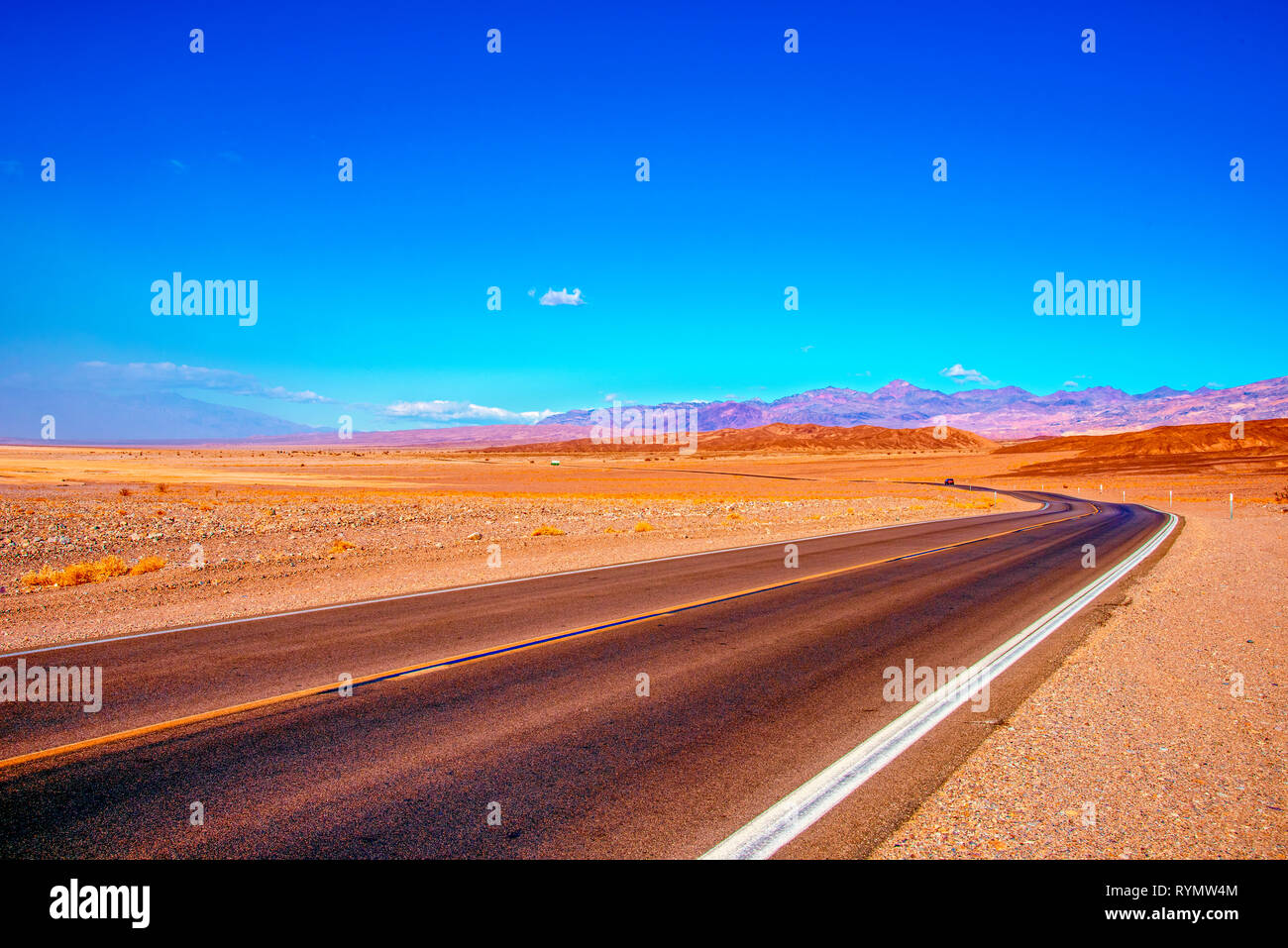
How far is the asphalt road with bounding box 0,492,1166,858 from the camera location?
4375mm

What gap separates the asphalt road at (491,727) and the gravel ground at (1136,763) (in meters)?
0.32

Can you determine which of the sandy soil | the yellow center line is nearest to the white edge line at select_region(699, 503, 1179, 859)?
the yellow center line

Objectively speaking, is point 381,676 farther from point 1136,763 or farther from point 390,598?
point 1136,763

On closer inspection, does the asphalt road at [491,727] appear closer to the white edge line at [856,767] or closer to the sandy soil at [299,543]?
the white edge line at [856,767]

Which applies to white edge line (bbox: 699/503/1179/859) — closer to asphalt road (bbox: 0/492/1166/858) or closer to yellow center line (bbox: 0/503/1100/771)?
asphalt road (bbox: 0/492/1166/858)

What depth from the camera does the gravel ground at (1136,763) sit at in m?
4.23

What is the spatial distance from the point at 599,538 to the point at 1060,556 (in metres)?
12.9

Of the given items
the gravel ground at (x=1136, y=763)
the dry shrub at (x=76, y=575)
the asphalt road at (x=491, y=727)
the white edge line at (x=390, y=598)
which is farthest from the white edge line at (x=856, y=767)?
the dry shrub at (x=76, y=575)

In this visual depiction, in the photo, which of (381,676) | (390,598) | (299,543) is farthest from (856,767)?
(299,543)

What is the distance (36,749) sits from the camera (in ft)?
18.5
